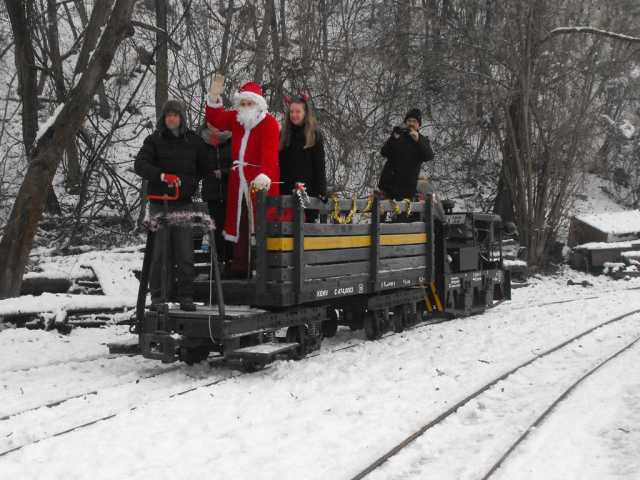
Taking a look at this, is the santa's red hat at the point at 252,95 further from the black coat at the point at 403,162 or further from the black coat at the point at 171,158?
→ the black coat at the point at 403,162

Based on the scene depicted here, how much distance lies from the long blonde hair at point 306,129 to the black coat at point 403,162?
2.20m

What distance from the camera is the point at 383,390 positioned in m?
5.87

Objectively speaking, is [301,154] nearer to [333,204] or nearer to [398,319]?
[333,204]

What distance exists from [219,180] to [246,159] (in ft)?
1.63

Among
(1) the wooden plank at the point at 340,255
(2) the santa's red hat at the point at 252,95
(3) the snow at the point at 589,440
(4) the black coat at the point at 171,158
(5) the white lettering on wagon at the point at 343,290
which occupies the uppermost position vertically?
(2) the santa's red hat at the point at 252,95

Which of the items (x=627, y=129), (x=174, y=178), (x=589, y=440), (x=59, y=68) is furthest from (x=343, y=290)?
(x=627, y=129)

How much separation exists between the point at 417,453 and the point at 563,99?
14.8 meters

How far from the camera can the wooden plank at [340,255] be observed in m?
6.49

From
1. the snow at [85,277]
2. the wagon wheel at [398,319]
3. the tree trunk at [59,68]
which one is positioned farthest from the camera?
the tree trunk at [59,68]

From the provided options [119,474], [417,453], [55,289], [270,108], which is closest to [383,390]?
[417,453]

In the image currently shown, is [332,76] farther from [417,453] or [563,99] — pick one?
[417,453]

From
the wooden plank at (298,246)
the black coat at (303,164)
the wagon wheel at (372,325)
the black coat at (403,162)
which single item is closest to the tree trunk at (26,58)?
the black coat at (303,164)

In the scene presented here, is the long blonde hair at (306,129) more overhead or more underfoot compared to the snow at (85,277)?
more overhead

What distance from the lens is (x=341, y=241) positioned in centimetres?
731
